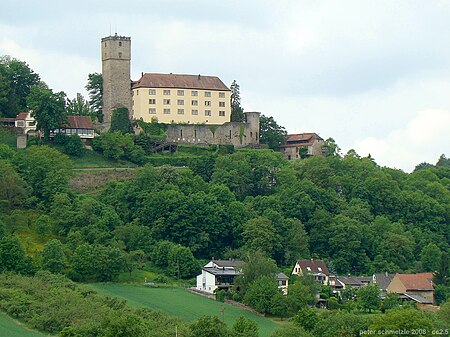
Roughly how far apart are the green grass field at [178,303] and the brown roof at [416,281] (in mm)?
15922

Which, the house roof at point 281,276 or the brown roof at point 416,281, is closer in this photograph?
the house roof at point 281,276

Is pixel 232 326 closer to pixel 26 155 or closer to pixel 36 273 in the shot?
pixel 36 273

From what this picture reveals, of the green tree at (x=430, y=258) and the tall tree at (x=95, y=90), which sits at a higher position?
the tall tree at (x=95, y=90)

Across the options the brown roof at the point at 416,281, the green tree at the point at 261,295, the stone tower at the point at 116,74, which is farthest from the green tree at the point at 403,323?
the stone tower at the point at 116,74

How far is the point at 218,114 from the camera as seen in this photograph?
113 m

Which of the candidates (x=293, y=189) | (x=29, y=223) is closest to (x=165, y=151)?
(x=293, y=189)

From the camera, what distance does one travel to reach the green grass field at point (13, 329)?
6295 centimetres

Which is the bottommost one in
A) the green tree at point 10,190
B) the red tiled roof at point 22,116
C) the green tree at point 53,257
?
the green tree at point 53,257

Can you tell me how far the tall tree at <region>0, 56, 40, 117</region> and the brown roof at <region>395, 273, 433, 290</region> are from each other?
39.3 meters

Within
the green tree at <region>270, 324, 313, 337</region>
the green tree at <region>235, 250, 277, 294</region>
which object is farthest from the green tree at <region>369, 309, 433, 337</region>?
the green tree at <region>235, 250, 277, 294</region>

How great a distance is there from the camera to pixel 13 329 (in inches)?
2532

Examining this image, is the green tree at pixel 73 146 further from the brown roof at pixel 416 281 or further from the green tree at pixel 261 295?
the brown roof at pixel 416 281

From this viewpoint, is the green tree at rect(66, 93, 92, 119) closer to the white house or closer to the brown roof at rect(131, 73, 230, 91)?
the brown roof at rect(131, 73, 230, 91)

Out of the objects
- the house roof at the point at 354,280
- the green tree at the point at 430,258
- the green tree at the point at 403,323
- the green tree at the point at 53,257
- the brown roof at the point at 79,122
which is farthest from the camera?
the brown roof at the point at 79,122
